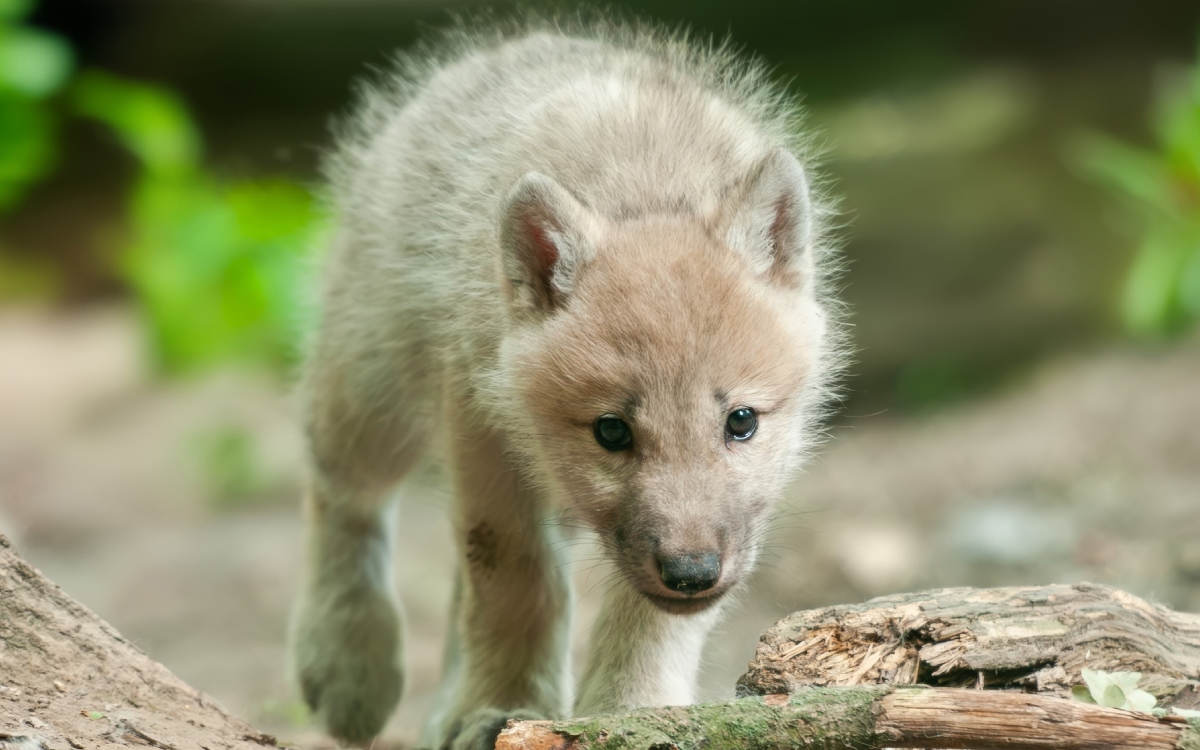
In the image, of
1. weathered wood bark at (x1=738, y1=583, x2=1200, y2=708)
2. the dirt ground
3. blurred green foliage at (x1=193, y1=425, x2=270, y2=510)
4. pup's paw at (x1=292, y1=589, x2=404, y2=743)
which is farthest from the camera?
blurred green foliage at (x1=193, y1=425, x2=270, y2=510)

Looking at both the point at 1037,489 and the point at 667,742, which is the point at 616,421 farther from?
the point at 1037,489

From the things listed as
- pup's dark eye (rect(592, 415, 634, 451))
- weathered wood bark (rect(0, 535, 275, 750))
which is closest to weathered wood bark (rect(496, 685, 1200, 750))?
pup's dark eye (rect(592, 415, 634, 451))

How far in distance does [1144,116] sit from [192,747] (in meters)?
12.5

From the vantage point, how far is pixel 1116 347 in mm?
10969

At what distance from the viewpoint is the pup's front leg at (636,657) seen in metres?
4.35

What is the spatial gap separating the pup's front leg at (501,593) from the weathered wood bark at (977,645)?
128 centimetres

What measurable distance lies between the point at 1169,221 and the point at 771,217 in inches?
290

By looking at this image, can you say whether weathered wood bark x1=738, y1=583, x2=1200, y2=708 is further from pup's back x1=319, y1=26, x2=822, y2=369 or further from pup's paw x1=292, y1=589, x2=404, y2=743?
pup's paw x1=292, y1=589, x2=404, y2=743

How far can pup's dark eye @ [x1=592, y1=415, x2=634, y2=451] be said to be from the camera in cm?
→ 398

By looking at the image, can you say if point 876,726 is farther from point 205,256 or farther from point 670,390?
point 205,256

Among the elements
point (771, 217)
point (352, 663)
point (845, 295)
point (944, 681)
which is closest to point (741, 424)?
point (771, 217)

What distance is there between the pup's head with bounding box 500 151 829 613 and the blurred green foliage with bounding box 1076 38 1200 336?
6.74 metres

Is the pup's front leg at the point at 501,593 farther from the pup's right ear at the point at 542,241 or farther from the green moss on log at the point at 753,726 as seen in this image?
the green moss on log at the point at 753,726

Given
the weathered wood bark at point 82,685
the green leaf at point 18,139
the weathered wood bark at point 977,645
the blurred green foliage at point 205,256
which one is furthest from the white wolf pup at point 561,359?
the green leaf at point 18,139
